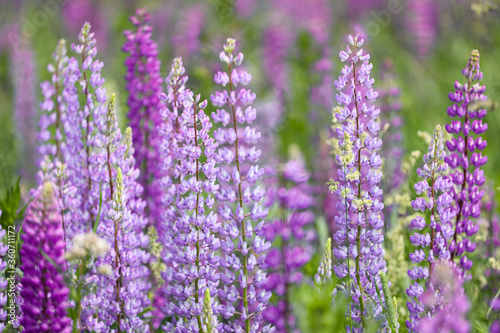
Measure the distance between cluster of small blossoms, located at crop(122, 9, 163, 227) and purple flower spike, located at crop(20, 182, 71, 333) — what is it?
3.33 ft

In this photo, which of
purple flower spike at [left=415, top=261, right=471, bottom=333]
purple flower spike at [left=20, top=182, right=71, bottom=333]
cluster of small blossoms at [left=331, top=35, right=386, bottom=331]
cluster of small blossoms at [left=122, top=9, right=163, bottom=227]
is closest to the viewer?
purple flower spike at [left=415, top=261, right=471, bottom=333]

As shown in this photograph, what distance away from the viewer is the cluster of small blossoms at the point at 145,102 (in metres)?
3.32

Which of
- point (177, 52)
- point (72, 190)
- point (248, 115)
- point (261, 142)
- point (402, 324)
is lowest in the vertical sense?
point (402, 324)

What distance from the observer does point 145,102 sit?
131 inches

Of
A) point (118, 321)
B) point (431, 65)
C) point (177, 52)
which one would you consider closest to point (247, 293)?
point (118, 321)

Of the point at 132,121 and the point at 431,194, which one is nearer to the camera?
the point at 431,194

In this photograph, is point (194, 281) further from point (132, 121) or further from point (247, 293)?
point (132, 121)

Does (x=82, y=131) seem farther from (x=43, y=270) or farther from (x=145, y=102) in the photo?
(x=43, y=270)

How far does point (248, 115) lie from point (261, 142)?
3.45 m

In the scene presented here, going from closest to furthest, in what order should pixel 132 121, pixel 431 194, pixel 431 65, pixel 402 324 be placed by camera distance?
pixel 431 194 → pixel 402 324 → pixel 132 121 → pixel 431 65

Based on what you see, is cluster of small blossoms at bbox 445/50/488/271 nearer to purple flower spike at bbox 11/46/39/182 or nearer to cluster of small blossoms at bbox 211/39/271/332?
cluster of small blossoms at bbox 211/39/271/332

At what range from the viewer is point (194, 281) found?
2613 mm

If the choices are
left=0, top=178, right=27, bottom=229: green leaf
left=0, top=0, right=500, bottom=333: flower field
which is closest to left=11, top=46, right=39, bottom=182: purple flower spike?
left=0, top=0, right=500, bottom=333: flower field

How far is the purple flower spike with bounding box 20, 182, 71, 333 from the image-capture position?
226 cm
